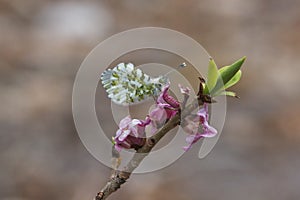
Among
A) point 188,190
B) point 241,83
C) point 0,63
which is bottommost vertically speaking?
point 188,190

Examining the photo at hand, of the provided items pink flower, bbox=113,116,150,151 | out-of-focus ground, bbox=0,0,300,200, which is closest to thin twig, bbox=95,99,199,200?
pink flower, bbox=113,116,150,151

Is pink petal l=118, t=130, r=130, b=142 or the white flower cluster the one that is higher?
the white flower cluster

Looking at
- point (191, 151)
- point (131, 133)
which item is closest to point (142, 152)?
point (131, 133)

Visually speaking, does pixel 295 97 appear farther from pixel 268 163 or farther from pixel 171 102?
pixel 171 102

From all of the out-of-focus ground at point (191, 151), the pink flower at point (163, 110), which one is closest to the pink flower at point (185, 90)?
the pink flower at point (163, 110)

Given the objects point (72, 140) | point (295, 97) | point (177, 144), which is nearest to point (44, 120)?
point (72, 140)

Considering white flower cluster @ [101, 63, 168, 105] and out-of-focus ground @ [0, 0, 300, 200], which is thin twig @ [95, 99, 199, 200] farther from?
out-of-focus ground @ [0, 0, 300, 200]

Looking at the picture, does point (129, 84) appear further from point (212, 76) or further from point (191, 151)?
point (191, 151)
